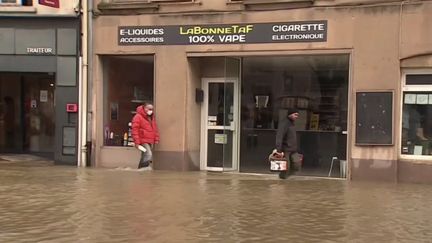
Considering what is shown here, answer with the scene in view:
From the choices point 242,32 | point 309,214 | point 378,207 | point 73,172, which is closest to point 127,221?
point 309,214

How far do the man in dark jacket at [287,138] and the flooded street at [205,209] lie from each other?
2.17 feet

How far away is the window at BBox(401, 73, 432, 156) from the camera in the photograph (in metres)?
12.7

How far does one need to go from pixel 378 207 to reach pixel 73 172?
24.0 feet

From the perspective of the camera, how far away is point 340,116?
13.7 meters

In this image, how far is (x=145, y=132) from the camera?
46.3 feet

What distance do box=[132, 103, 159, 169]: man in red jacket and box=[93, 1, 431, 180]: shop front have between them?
280 millimetres

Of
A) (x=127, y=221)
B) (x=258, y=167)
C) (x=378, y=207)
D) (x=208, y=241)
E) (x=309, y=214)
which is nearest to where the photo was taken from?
(x=208, y=241)

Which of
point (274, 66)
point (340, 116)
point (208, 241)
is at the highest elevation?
point (274, 66)

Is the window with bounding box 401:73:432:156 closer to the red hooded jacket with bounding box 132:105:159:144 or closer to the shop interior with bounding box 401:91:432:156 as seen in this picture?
the shop interior with bounding box 401:91:432:156

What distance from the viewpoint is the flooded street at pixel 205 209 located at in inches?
290

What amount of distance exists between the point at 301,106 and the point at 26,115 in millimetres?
8986

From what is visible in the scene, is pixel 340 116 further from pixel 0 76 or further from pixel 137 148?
pixel 0 76

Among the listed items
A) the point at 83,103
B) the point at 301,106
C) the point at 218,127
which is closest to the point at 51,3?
the point at 83,103

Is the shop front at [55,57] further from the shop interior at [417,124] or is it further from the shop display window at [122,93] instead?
the shop interior at [417,124]
